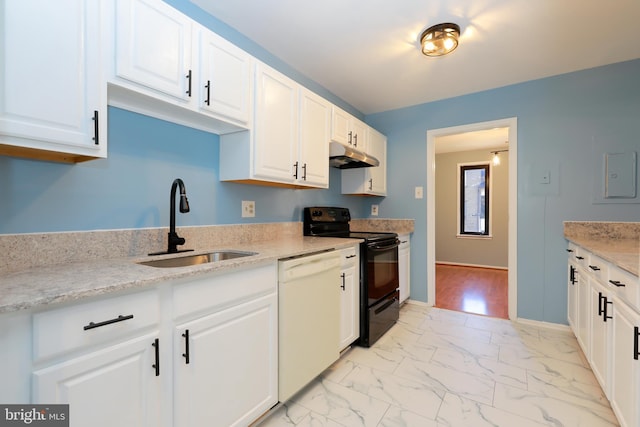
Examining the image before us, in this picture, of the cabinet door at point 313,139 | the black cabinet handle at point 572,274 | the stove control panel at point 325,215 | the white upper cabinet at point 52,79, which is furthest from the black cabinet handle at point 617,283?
the white upper cabinet at point 52,79

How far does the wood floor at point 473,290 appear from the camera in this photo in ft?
10.8

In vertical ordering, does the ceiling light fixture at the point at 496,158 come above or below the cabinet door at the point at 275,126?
above

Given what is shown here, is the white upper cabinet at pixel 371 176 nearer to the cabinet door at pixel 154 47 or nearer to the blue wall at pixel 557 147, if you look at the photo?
the blue wall at pixel 557 147

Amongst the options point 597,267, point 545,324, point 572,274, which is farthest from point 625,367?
point 545,324

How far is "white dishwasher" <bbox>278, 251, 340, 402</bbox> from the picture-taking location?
157cm

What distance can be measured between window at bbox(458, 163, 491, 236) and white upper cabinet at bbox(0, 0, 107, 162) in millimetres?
6040

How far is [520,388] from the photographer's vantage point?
180cm

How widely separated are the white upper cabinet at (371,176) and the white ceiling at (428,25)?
64 cm

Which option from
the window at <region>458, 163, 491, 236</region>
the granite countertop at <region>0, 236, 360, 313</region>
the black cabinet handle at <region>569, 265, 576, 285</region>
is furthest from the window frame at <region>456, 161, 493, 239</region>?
the granite countertop at <region>0, 236, 360, 313</region>

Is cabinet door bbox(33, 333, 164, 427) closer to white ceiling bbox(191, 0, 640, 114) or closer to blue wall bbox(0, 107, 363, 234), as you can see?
blue wall bbox(0, 107, 363, 234)

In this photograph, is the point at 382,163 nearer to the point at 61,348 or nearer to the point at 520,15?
the point at 520,15

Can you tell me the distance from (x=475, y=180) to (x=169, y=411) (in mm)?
6151

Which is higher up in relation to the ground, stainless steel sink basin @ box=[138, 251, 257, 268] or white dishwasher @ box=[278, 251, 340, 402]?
stainless steel sink basin @ box=[138, 251, 257, 268]

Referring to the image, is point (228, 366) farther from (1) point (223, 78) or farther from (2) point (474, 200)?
(2) point (474, 200)
